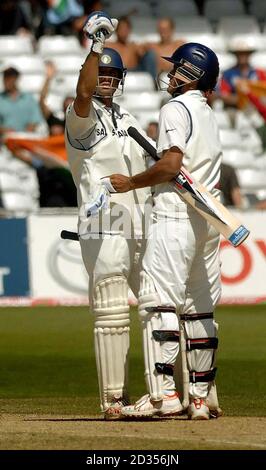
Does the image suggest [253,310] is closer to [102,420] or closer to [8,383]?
[8,383]

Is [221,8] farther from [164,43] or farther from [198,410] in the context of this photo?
[198,410]

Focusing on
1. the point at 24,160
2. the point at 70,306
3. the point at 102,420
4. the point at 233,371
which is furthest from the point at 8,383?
the point at 24,160

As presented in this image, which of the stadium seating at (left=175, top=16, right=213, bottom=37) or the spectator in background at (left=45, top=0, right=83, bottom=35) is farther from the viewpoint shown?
the stadium seating at (left=175, top=16, right=213, bottom=37)

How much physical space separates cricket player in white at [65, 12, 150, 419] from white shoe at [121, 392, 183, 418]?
23cm

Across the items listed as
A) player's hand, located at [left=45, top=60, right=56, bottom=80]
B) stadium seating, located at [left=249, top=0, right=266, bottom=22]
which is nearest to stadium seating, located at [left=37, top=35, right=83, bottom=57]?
player's hand, located at [left=45, top=60, right=56, bottom=80]

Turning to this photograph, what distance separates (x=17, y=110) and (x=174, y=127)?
1068 centimetres

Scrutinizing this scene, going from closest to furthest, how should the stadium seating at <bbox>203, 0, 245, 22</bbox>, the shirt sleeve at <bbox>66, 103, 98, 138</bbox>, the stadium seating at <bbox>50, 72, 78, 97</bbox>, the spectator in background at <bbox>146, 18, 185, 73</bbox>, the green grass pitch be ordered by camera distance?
the shirt sleeve at <bbox>66, 103, 98, 138</bbox> < the green grass pitch < the spectator in background at <bbox>146, 18, 185, 73</bbox> < the stadium seating at <bbox>50, 72, 78, 97</bbox> < the stadium seating at <bbox>203, 0, 245, 22</bbox>

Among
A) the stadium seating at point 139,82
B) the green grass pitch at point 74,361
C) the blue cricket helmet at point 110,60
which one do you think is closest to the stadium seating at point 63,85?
the stadium seating at point 139,82

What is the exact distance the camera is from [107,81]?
8.47m

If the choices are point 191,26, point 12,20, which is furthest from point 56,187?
point 191,26

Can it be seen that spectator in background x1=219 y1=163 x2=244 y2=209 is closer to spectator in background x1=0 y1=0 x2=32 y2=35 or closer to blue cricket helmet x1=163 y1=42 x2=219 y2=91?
spectator in background x1=0 y1=0 x2=32 y2=35

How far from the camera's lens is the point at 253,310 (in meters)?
15.2

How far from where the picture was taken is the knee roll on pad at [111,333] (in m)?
8.27

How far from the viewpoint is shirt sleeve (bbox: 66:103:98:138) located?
8156 mm
